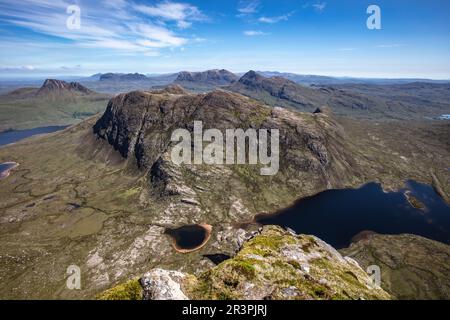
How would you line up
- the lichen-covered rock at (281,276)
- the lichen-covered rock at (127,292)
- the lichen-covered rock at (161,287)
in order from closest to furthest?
the lichen-covered rock at (161,287) < the lichen-covered rock at (127,292) < the lichen-covered rock at (281,276)

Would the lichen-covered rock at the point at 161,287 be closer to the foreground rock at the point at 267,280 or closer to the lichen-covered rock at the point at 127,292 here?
the foreground rock at the point at 267,280

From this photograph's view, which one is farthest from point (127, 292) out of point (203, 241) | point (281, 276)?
point (203, 241)

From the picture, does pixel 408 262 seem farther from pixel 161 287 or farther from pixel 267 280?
pixel 161 287

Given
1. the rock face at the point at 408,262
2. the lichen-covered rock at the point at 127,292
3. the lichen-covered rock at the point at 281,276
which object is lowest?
the rock face at the point at 408,262

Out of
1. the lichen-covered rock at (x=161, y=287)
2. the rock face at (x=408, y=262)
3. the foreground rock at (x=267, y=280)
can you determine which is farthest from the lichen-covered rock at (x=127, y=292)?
the rock face at (x=408, y=262)
